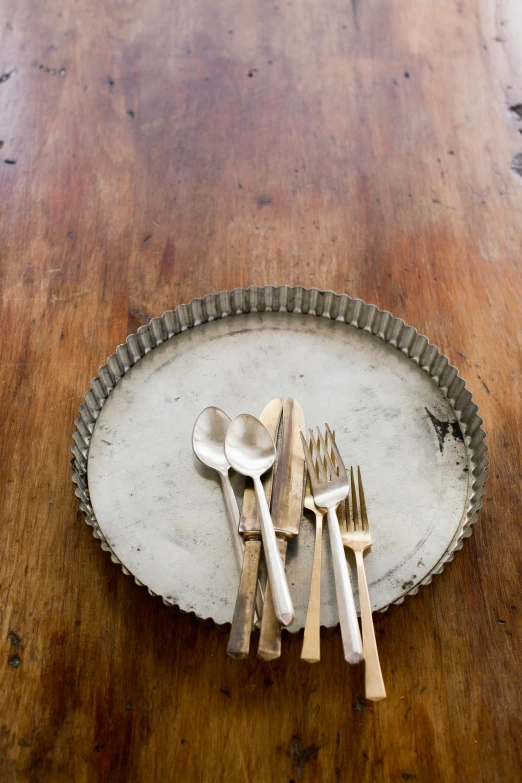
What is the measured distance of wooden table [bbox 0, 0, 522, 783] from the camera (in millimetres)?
693

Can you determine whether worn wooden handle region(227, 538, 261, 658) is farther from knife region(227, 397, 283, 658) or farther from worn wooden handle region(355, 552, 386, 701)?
worn wooden handle region(355, 552, 386, 701)

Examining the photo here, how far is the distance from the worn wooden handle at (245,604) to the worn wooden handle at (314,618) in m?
0.05

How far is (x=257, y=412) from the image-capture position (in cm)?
84

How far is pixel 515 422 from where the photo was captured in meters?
0.89

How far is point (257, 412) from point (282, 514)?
0.50 ft

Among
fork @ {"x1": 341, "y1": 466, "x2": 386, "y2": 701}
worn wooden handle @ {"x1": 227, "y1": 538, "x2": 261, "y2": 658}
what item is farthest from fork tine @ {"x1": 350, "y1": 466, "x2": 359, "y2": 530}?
worn wooden handle @ {"x1": 227, "y1": 538, "x2": 261, "y2": 658}

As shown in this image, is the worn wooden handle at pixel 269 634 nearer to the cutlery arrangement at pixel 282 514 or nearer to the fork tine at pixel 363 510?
the cutlery arrangement at pixel 282 514

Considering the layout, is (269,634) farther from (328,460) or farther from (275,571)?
(328,460)

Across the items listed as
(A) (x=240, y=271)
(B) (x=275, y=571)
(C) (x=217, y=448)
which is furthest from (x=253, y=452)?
(A) (x=240, y=271)

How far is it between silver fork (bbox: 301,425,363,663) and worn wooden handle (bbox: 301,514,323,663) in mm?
19

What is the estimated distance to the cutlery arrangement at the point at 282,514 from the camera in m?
0.64

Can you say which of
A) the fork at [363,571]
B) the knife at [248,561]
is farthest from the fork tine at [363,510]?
the knife at [248,561]

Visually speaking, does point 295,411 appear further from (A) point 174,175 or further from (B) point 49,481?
(A) point 174,175

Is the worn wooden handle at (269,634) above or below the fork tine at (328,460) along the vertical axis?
below
